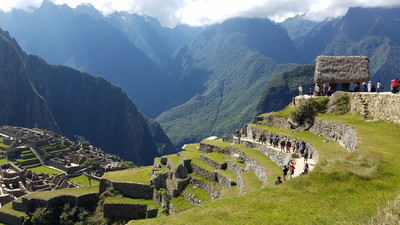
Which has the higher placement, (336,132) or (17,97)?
(17,97)

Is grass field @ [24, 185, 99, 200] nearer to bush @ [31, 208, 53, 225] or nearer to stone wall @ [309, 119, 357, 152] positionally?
bush @ [31, 208, 53, 225]

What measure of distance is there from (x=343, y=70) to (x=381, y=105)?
10.5m

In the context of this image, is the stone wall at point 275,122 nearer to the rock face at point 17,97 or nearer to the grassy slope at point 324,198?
the grassy slope at point 324,198

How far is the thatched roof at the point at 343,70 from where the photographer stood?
2698 cm

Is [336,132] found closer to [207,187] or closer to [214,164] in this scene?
[207,187]

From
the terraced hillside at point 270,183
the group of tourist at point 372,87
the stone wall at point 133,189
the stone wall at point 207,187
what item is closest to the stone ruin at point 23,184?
the terraced hillside at point 270,183

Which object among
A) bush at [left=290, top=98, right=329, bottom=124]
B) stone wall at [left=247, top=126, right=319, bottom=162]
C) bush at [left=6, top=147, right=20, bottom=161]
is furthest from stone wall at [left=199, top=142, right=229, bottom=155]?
bush at [left=6, top=147, right=20, bottom=161]

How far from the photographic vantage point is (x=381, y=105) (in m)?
17.8

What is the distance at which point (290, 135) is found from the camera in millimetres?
22469

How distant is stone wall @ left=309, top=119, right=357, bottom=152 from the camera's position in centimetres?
1591

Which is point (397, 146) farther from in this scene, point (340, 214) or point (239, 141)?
point (239, 141)

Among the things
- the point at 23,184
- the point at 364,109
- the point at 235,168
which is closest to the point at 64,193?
the point at 23,184

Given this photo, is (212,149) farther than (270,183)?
Yes

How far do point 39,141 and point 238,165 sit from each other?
6040 centimetres
